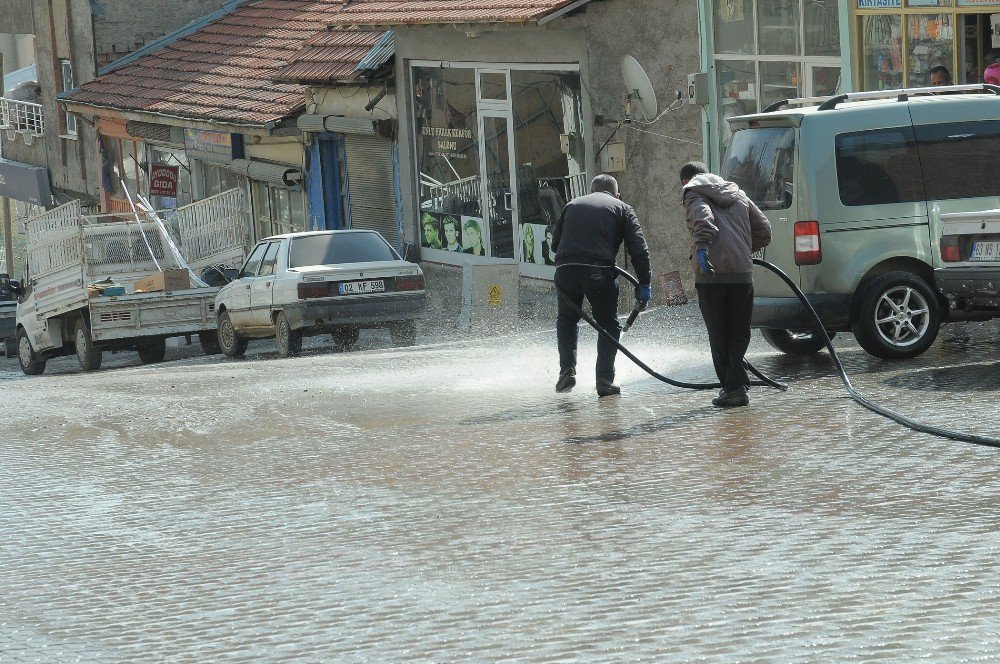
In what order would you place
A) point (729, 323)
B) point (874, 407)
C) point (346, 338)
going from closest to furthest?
1. point (874, 407)
2. point (729, 323)
3. point (346, 338)

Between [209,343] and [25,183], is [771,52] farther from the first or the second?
[25,183]

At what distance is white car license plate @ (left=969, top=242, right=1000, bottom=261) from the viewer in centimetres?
1110

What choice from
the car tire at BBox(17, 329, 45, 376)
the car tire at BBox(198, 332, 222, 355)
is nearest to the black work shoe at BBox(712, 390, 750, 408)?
the car tire at BBox(198, 332, 222, 355)

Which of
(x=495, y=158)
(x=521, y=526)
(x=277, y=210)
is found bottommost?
(x=521, y=526)

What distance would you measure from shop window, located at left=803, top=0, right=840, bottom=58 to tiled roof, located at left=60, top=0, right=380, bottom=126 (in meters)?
9.85

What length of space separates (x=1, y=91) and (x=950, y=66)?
36905 mm

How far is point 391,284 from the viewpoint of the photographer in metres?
A: 19.4

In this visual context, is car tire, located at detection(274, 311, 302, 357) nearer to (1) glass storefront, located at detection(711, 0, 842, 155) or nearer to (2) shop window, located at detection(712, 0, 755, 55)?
A: (1) glass storefront, located at detection(711, 0, 842, 155)

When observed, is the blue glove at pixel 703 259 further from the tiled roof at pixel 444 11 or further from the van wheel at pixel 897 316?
Result: the tiled roof at pixel 444 11

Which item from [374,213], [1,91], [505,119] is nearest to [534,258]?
[505,119]

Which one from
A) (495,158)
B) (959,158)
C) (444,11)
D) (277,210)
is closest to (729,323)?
(959,158)

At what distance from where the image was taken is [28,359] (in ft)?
82.0

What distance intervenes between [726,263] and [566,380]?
2126mm

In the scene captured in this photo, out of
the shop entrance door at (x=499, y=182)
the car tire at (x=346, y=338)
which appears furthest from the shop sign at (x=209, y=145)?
the car tire at (x=346, y=338)
